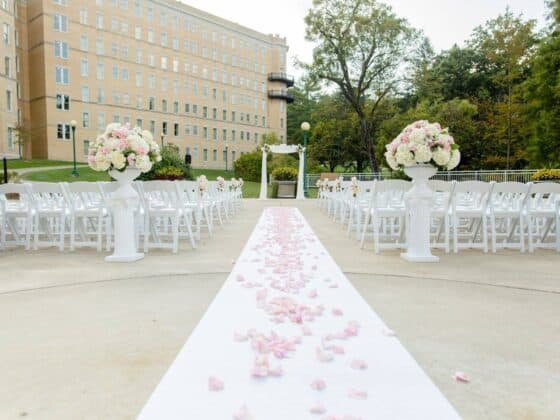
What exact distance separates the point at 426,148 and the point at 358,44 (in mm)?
28217

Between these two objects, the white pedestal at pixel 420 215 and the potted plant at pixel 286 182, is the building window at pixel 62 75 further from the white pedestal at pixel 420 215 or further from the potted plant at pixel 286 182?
the white pedestal at pixel 420 215

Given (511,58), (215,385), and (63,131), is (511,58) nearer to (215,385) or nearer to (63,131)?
(215,385)

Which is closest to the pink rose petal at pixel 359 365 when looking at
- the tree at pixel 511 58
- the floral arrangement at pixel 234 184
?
the floral arrangement at pixel 234 184

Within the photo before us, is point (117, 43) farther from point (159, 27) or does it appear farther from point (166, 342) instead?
point (166, 342)

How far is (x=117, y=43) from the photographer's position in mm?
49188

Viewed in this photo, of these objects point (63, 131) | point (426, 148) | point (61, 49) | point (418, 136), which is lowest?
point (426, 148)

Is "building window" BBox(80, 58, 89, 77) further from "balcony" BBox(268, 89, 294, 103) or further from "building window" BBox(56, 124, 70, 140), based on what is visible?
"balcony" BBox(268, 89, 294, 103)

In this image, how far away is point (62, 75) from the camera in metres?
44.5

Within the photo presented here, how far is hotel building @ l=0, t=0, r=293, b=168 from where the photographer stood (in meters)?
43.3

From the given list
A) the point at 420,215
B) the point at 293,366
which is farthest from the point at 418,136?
the point at 293,366

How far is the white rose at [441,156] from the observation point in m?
6.32

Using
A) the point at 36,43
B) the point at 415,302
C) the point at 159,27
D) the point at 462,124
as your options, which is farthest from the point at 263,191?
the point at 159,27

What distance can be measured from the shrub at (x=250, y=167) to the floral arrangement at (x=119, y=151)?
110ft

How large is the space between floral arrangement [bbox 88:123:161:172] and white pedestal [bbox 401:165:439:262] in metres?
3.66
